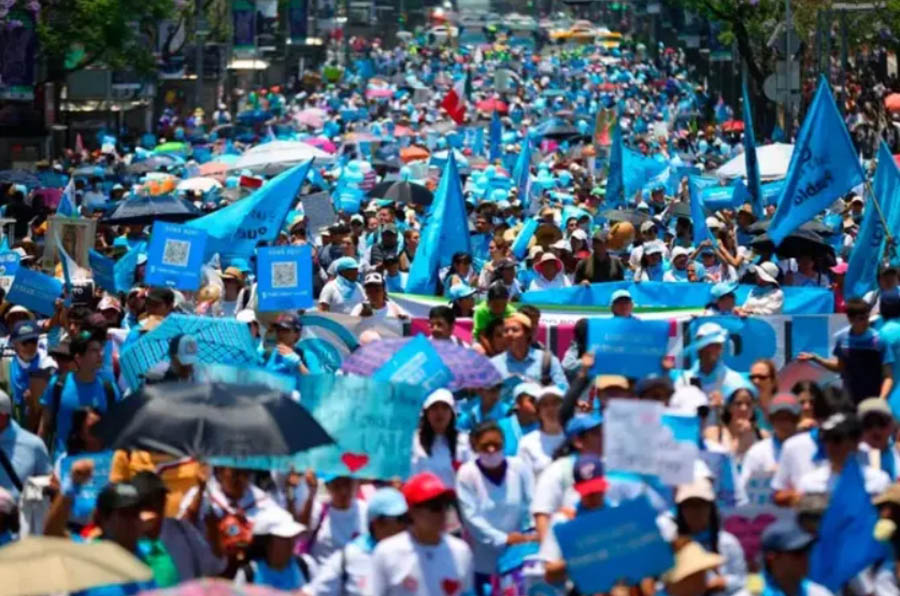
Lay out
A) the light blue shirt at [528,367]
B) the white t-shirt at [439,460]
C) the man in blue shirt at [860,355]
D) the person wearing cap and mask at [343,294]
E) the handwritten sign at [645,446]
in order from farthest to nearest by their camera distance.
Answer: the person wearing cap and mask at [343,294], the man in blue shirt at [860,355], the light blue shirt at [528,367], the white t-shirt at [439,460], the handwritten sign at [645,446]

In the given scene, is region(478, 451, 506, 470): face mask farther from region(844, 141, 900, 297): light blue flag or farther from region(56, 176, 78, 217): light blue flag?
region(56, 176, 78, 217): light blue flag

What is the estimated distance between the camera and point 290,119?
261 feet

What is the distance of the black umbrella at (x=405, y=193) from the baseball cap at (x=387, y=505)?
20.2 metres

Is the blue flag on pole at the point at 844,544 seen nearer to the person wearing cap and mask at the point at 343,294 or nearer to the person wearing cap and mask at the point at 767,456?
the person wearing cap and mask at the point at 767,456

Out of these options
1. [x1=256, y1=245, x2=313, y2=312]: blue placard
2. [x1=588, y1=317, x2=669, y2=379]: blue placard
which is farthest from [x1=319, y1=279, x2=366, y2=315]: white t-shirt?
[x1=588, y1=317, x2=669, y2=379]: blue placard

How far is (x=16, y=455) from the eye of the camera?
11852 mm

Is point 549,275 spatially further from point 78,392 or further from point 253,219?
point 78,392

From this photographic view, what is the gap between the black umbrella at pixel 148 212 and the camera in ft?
78.5

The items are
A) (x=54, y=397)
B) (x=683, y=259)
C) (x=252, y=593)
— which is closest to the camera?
(x=252, y=593)

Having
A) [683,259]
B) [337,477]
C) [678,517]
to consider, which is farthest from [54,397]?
[683,259]

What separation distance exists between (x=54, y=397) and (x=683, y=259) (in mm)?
7482

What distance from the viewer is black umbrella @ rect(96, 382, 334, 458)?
10461mm

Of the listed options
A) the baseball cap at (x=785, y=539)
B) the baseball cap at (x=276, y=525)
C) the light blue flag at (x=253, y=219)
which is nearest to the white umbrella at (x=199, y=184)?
the light blue flag at (x=253, y=219)

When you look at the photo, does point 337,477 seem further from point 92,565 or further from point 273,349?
point 273,349
